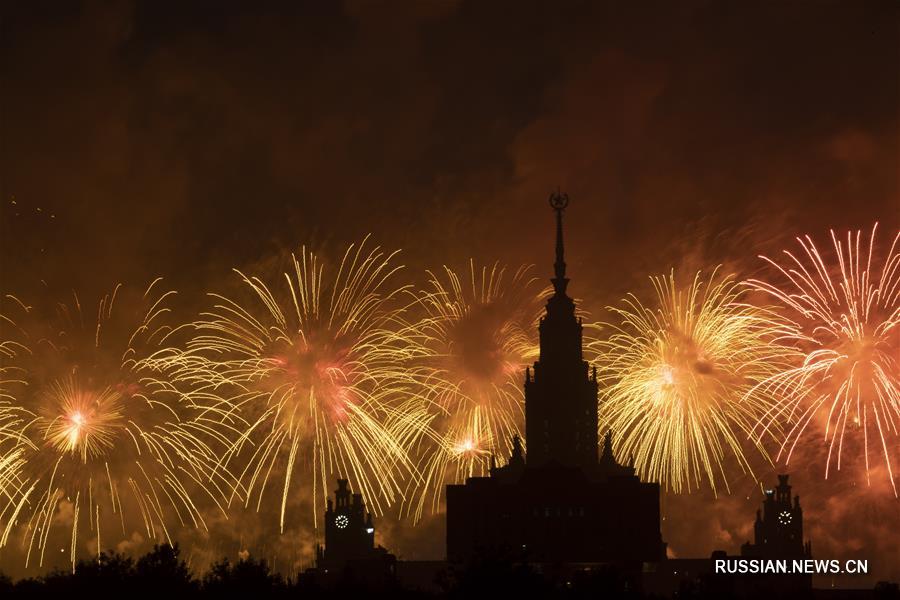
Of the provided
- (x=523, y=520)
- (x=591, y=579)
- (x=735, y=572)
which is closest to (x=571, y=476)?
(x=523, y=520)

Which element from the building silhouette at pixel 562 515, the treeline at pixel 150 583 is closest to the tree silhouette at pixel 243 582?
the treeline at pixel 150 583

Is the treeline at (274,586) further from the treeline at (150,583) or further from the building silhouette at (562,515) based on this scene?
the building silhouette at (562,515)

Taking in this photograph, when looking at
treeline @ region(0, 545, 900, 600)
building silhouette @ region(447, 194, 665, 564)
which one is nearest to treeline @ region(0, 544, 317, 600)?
treeline @ region(0, 545, 900, 600)

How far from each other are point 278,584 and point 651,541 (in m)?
57.6

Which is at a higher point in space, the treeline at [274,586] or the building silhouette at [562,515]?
the building silhouette at [562,515]

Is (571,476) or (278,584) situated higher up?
(571,476)

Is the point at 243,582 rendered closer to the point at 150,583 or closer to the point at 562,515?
the point at 150,583

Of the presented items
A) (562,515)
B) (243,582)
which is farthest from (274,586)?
(562,515)

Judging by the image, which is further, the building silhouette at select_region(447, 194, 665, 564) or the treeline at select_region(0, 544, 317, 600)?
the building silhouette at select_region(447, 194, 665, 564)

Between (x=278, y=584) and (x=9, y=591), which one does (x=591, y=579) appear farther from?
(x=9, y=591)

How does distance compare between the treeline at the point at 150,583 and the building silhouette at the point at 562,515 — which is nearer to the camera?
the treeline at the point at 150,583

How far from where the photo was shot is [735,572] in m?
181

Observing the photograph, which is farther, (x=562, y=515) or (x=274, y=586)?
(x=562, y=515)

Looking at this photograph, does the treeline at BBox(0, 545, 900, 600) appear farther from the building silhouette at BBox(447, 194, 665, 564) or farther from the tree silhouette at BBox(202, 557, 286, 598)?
the building silhouette at BBox(447, 194, 665, 564)
